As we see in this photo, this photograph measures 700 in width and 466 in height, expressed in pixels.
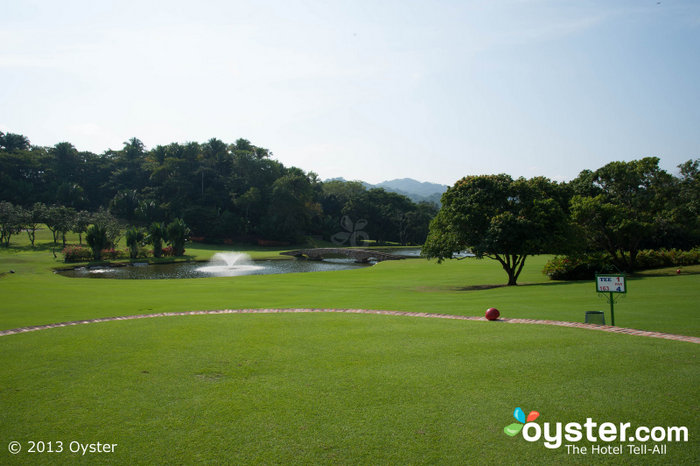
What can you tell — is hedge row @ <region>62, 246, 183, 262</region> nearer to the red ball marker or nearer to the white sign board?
the red ball marker

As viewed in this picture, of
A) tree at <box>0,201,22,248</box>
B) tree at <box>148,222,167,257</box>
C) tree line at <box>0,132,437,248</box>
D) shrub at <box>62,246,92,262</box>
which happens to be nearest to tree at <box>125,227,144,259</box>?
tree at <box>148,222,167,257</box>

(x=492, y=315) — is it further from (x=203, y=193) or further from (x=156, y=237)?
(x=203, y=193)

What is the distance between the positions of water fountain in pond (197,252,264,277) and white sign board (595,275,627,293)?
102ft

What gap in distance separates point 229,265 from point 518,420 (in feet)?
147

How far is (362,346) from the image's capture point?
833 centimetres

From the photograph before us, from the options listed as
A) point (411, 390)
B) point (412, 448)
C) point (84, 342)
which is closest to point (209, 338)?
point (84, 342)

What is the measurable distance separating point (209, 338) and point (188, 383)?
2.91 m

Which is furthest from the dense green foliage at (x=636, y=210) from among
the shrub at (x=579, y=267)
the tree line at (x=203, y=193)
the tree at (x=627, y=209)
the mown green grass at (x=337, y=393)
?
the tree line at (x=203, y=193)

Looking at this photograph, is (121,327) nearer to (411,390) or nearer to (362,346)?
(362,346)

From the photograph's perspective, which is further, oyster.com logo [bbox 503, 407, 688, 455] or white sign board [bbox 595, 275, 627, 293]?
white sign board [bbox 595, 275, 627, 293]

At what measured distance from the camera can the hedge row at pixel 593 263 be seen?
23.3m

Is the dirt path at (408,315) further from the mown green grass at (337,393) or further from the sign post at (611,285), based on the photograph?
the mown green grass at (337,393)

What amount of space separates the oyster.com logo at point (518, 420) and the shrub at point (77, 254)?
49.1m

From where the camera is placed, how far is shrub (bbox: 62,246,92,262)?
141ft
